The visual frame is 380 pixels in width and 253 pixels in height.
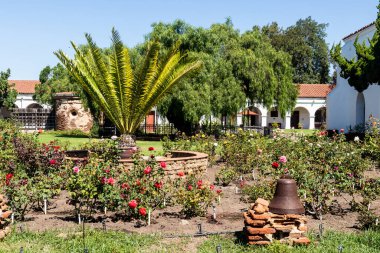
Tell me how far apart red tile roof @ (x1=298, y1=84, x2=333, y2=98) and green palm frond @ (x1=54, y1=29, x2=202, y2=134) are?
36.1m

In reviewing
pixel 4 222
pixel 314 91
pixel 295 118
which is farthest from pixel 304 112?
pixel 4 222

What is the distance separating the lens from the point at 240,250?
5438mm

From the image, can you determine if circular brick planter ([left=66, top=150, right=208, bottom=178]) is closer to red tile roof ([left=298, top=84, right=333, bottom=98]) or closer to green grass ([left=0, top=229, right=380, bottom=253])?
green grass ([left=0, top=229, right=380, bottom=253])

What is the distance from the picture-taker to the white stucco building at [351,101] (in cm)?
2469

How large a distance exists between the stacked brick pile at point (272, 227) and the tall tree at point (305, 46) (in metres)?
50.1

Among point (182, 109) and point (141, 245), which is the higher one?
point (182, 109)

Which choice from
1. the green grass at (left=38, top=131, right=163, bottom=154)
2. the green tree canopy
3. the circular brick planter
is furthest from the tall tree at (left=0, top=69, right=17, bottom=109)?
the circular brick planter

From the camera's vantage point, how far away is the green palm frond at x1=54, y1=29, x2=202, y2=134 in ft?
45.2

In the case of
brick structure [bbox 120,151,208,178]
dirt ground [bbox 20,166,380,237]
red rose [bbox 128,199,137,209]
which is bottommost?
dirt ground [bbox 20,166,380,237]

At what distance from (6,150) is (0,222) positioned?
5.06m

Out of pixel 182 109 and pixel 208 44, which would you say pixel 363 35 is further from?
pixel 182 109

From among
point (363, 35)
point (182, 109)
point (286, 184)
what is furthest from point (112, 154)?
point (363, 35)

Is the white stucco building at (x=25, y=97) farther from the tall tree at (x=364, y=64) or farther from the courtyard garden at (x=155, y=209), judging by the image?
the courtyard garden at (x=155, y=209)

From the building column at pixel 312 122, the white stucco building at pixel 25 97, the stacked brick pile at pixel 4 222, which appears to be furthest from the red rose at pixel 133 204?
the white stucco building at pixel 25 97
